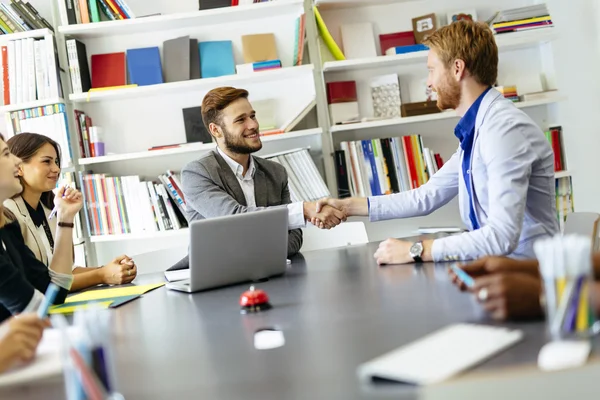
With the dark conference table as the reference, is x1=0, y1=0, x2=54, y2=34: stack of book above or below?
above

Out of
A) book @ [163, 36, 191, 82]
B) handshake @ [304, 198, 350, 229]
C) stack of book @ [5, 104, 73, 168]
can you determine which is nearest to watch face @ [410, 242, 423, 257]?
handshake @ [304, 198, 350, 229]

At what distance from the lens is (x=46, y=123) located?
359cm

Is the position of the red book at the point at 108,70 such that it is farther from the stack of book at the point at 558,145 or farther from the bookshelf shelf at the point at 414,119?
the stack of book at the point at 558,145

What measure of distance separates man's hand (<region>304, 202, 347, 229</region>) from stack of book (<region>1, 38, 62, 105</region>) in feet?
5.69

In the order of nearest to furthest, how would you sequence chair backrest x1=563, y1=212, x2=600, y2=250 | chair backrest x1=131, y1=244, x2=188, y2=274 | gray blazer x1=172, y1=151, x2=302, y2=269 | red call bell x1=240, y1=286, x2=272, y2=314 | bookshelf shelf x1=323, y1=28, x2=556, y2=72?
red call bell x1=240, y1=286, x2=272, y2=314, chair backrest x1=563, y1=212, x2=600, y2=250, gray blazer x1=172, y1=151, x2=302, y2=269, chair backrest x1=131, y1=244, x2=188, y2=274, bookshelf shelf x1=323, y1=28, x2=556, y2=72

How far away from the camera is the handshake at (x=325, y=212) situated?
8.48 feet

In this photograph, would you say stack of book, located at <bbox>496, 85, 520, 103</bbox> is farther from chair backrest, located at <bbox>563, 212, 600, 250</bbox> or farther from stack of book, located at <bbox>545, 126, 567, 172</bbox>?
chair backrest, located at <bbox>563, 212, 600, 250</bbox>

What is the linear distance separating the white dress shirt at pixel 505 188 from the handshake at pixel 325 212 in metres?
0.55

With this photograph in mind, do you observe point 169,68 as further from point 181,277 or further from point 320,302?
point 320,302

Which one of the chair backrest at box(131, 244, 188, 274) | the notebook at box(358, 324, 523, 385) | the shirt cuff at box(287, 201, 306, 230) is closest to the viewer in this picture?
the notebook at box(358, 324, 523, 385)

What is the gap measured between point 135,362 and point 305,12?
2724 millimetres

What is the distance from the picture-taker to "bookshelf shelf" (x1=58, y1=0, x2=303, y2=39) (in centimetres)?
353

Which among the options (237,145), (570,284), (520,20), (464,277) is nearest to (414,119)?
(520,20)

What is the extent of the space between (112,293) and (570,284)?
1546mm
